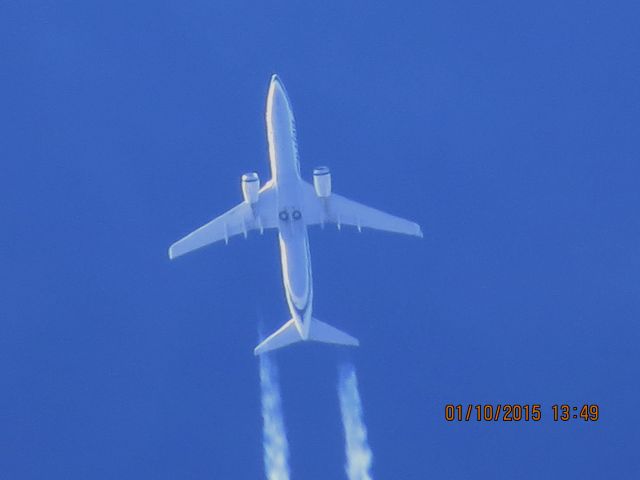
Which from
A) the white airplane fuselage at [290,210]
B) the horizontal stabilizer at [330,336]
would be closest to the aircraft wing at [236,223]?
the white airplane fuselage at [290,210]

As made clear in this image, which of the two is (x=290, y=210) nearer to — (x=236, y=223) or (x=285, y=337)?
(x=236, y=223)

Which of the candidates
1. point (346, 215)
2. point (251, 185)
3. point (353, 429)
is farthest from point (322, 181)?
point (353, 429)

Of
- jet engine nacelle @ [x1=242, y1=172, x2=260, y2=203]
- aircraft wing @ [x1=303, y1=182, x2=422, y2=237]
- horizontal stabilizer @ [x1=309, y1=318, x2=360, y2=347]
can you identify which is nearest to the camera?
horizontal stabilizer @ [x1=309, y1=318, x2=360, y2=347]

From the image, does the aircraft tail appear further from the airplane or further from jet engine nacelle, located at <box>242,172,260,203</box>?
jet engine nacelle, located at <box>242,172,260,203</box>

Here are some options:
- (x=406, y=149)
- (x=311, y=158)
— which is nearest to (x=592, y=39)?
(x=406, y=149)

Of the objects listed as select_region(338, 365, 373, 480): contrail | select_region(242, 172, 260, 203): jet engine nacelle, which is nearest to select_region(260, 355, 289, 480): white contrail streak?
select_region(338, 365, 373, 480): contrail

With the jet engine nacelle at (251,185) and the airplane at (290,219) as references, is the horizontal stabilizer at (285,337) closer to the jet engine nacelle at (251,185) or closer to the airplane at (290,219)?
the airplane at (290,219)
